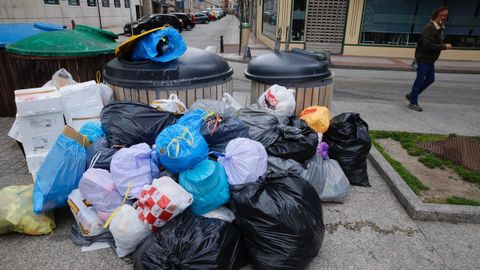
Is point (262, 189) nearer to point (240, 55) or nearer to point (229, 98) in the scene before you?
point (229, 98)

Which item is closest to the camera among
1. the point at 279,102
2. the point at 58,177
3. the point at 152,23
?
the point at 58,177

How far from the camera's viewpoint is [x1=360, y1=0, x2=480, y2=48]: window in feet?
42.6

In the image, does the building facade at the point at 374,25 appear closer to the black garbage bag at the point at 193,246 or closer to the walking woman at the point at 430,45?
the walking woman at the point at 430,45

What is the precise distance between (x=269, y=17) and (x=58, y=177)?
15.9 metres

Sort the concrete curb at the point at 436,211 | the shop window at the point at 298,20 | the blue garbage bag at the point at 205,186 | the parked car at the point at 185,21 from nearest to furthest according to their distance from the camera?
the blue garbage bag at the point at 205,186
the concrete curb at the point at 436,211
the shop window at the point at 298,20
the parked car at the point at 185,21

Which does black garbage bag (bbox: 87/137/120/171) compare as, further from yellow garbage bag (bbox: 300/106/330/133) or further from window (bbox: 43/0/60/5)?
window (bbox: 43/0/60/5)

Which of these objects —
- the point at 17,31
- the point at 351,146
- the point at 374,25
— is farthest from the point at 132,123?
the point at 374,25

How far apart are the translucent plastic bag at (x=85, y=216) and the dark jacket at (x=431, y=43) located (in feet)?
19.3

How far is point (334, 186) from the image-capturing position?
3051mm

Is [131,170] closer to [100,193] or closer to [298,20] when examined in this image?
[100,193]

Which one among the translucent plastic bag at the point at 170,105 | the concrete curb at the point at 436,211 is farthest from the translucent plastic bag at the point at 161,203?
the concrete curb at the point at 436,211

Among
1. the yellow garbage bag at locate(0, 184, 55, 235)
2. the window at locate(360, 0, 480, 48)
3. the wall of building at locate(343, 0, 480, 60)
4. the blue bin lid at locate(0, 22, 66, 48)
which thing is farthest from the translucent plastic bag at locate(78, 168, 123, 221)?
the window at locate(360, 0, 480, 48)

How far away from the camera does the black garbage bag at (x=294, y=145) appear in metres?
3.03

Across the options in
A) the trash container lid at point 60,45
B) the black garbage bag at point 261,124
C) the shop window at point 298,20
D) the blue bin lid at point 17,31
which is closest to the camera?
the black garbage bag at point 261,124
